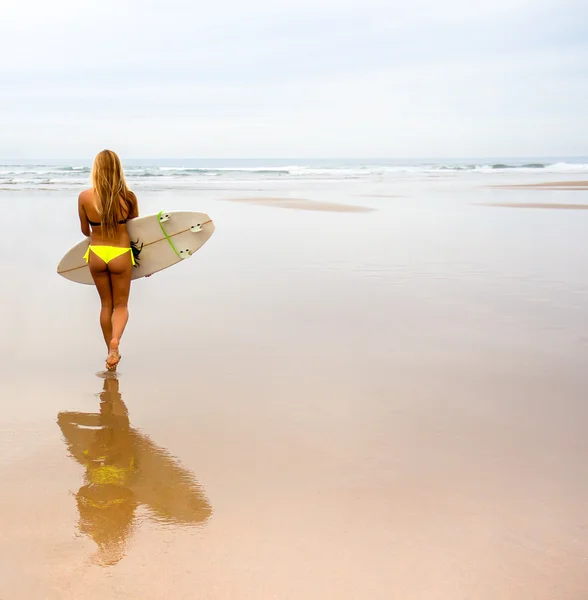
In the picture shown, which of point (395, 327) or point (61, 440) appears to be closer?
point (61, 440)

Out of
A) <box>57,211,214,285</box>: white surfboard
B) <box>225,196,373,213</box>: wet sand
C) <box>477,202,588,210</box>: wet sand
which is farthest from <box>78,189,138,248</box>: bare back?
<box>477,202,588,210</box>: wet sand

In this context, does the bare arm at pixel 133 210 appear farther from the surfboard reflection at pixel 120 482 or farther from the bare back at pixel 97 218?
the surfboard reflection at pixel 120 482

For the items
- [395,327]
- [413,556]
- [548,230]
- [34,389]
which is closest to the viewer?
[413,556]

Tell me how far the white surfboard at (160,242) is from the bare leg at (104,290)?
509 millimetres

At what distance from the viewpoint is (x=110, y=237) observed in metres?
4.90

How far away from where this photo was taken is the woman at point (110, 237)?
15.5 feet

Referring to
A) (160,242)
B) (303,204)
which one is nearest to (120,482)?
(160,242)

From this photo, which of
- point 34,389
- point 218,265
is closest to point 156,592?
point 34,389

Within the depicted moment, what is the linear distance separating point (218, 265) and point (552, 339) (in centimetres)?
450

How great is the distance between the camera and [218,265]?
28.4 ft

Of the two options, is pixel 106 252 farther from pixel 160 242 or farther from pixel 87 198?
pixel 160 242

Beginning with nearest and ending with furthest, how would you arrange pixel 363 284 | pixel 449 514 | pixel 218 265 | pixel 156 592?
pixel 156 592 < pixel 449 514 < pixel 363 284 < pixel 218 265

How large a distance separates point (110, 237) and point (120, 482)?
2292 millimetres

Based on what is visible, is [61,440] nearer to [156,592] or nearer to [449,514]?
[156,592]
